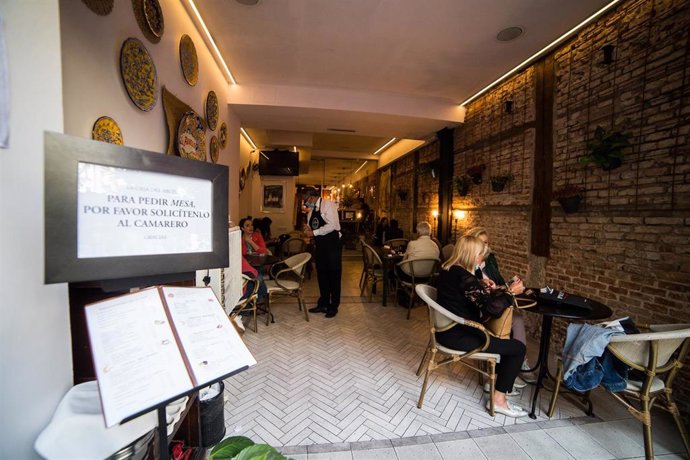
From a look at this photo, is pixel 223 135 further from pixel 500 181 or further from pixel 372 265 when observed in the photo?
pixel 500 181

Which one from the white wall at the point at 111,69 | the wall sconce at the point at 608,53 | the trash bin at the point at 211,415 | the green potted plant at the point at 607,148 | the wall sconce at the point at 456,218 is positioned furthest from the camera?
the wall sconce at the point at 456,218

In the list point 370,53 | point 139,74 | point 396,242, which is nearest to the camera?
point 139,74

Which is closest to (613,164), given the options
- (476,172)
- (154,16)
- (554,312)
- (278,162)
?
(554,312)

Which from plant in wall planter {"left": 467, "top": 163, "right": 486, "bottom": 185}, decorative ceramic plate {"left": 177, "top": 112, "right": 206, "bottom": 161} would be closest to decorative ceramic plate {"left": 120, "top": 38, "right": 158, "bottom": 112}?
decorative ceramic plate {"left": 177, "top": 112, "right": 206, "bottom": 161}

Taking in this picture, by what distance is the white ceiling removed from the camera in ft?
→ 9.29

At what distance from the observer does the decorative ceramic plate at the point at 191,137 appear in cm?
265

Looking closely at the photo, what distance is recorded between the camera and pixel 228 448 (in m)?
1.02

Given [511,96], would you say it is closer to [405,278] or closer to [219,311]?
[405,278]

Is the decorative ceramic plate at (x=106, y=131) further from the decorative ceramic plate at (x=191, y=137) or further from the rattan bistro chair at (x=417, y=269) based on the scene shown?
the rattan bistro chair at (x=417, y=269)

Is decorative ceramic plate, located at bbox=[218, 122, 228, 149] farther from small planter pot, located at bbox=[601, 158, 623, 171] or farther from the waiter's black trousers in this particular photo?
small planter pot, located at bbox=[601, 158, 623, 171]

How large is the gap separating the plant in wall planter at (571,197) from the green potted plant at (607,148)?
314mm

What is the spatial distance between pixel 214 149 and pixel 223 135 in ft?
1.89

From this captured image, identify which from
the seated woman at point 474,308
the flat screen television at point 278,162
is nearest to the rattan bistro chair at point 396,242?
the flat screen television at point 278,162

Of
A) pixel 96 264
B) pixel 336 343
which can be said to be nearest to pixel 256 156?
pixel 336 343
